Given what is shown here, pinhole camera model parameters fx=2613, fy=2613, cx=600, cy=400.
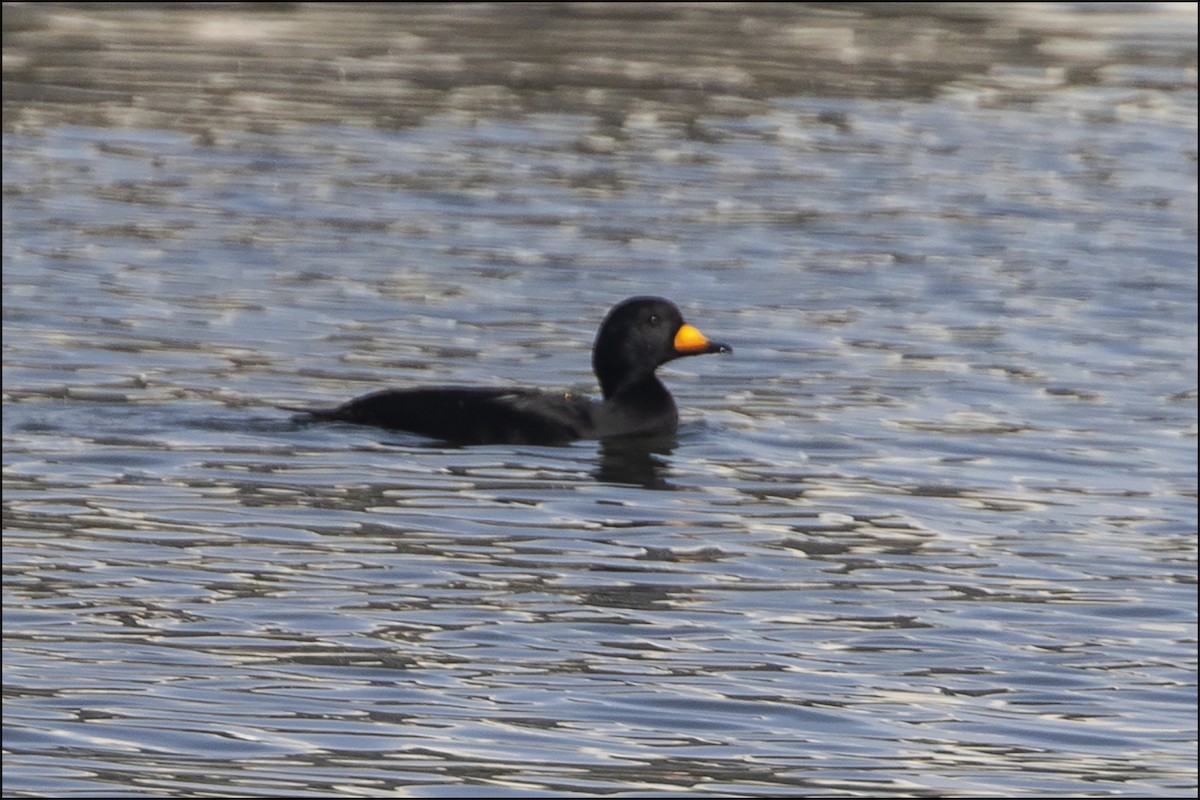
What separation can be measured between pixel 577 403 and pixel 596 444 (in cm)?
25

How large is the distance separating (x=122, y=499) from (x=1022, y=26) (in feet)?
70.0

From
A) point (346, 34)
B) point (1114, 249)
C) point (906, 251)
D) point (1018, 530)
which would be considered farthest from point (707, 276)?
point (346, 34)

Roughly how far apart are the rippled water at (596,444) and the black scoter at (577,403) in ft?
0.44

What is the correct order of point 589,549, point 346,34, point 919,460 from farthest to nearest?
1. point 346,34
2. point 919,460
3. point 589,549

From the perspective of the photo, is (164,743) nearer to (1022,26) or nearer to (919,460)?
(919,460)

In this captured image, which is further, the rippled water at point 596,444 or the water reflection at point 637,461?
the water reflection at point 637,461

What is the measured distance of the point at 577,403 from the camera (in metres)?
13.6

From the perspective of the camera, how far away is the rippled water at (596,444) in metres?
8.27

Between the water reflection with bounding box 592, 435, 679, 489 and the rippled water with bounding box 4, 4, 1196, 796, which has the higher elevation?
the rippled water with bounding box 4, 4, 1196, 796

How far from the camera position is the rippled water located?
8.27 meters

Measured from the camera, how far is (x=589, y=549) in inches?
428

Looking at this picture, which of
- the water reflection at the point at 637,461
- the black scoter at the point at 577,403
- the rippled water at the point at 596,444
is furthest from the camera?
the black scoter at the point at 577,403

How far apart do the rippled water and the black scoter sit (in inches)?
5.3

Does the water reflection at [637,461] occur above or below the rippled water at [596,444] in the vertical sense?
below
